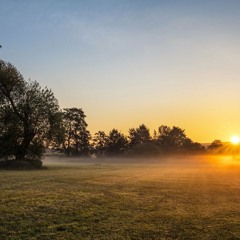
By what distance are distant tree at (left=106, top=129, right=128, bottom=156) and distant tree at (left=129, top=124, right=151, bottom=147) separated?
2901 mm

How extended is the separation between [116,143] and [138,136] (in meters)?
9.55

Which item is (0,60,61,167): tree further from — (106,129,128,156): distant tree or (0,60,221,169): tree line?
(106,129,128,156): distant tree

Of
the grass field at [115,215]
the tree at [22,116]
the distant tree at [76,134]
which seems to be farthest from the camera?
the distant tree at [76,134]

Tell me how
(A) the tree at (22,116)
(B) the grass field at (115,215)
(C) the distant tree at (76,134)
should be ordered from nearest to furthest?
(B) the grass field at (115,215) < (A) the tree at (22,116) < (C) the distant tree at (76,134)

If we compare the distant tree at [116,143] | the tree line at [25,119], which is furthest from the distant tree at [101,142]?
the tree line at [25,119]

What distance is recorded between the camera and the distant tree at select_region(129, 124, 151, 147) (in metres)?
133

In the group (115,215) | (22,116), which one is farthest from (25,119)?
(115,215)

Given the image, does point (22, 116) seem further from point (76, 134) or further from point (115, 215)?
point (76, 134)

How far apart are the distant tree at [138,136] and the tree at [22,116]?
88.9 meters

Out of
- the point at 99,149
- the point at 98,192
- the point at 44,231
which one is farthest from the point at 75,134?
the point at 44,231

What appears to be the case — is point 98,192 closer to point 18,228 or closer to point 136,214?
point 136,214

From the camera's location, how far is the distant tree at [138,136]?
133m

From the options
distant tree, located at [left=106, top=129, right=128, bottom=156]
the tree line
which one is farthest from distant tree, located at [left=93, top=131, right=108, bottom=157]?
the tree line

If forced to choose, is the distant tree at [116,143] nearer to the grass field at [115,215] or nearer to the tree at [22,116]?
the tree at [22,116]
